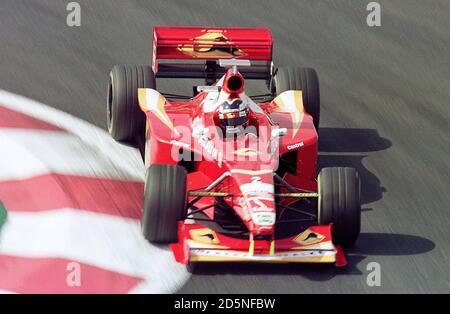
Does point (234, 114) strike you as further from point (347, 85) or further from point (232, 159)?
point (347, 85)

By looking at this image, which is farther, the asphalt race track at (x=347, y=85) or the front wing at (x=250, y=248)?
the asphalt race track at (x=347, y=85)

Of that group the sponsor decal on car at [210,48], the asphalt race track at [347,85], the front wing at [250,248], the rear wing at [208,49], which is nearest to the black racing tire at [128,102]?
the rear wing at [208,49]

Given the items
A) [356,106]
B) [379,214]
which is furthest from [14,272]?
[356,106]

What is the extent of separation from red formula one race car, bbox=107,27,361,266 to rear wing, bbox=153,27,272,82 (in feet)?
0.04

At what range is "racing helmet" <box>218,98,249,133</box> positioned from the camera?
1565 cm

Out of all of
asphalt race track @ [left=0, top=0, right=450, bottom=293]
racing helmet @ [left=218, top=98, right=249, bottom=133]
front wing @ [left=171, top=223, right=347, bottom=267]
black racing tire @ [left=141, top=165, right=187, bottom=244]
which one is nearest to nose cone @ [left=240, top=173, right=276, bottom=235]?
front wing @ [left=171, top=223, right=347, bottom=267]

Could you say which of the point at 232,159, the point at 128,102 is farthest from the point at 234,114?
the point at 128,102

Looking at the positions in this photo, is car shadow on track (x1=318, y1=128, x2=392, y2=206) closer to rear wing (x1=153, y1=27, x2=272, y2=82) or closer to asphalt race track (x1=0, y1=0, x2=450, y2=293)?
asphalt race track (x1=0, y1=0, x2=450, y2=293)

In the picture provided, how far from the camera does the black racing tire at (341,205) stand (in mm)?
14812

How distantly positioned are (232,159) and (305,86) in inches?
106

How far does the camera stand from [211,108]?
16.0 metres

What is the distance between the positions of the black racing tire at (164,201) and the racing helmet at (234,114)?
1174 millimetres

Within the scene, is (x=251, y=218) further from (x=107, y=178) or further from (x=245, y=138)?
(x=107, y=178)

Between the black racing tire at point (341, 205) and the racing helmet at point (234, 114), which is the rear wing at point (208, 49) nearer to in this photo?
the racing helmet at point (234, 114)
